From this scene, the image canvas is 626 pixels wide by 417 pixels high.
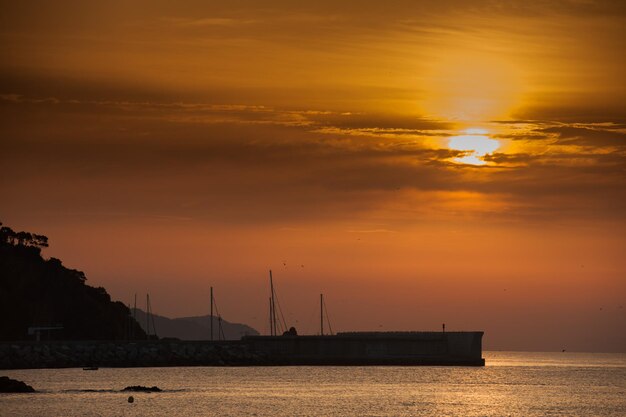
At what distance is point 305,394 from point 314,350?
59128 mm

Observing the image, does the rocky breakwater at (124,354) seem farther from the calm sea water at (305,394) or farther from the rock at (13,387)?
the rock at (13,387)

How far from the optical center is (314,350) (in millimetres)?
172500

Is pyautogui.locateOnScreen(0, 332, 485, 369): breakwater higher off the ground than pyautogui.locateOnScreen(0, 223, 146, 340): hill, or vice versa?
pyautogui.locateOnScreen(0, 223, 146, 340): hill

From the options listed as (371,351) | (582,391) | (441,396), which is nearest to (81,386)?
(441,396)

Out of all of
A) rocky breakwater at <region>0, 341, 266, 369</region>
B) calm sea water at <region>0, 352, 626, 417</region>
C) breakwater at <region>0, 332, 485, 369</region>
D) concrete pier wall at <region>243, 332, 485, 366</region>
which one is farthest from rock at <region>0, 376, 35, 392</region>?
concrete pier wall at <region>243, 332, 485, 366</region>

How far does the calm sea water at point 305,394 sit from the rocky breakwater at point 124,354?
7.68 feet

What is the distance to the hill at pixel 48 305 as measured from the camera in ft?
598

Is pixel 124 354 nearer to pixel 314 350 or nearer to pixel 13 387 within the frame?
pixel 314 350

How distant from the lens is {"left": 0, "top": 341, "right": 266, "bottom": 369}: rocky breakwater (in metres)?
153

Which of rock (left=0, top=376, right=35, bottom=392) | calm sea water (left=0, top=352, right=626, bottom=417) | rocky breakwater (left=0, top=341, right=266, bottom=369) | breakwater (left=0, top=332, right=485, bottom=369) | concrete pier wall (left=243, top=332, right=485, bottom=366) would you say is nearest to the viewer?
calm sea water (left=0, top=352, right=626, bottom=417)

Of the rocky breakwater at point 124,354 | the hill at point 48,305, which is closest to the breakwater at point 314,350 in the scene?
the rocky breakwater at point 124,354

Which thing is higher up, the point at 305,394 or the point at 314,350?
the point at 314,350

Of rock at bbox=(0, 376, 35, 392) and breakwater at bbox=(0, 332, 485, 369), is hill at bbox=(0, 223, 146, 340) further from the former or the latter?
rock at bbox=(0, 376, 35, 392)

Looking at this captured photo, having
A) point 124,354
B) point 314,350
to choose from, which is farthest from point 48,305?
point 314,350
